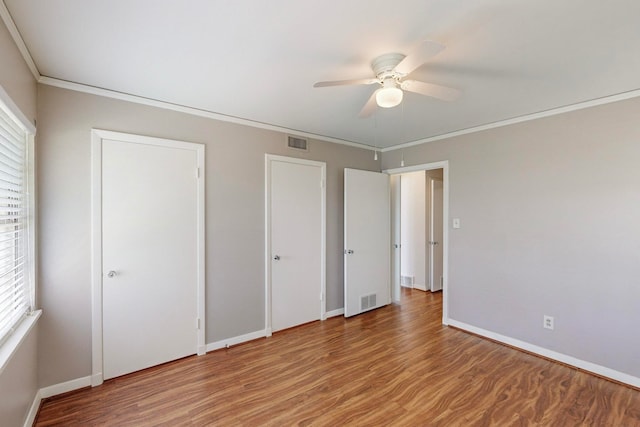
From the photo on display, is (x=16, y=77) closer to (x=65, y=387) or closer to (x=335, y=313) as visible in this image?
(x=65, y=387)

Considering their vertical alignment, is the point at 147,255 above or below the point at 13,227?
below

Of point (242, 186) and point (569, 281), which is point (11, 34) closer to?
point (242, 186)

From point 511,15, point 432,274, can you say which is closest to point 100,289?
point 511,15

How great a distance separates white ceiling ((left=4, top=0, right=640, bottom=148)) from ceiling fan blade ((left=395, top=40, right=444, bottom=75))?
181 millimetres

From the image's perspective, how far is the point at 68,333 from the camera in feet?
7.18

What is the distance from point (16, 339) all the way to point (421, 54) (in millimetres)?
2695

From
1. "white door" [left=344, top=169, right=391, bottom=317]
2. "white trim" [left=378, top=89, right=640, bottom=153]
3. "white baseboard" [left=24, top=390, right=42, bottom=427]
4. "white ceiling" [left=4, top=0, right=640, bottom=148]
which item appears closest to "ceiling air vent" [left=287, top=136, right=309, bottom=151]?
"white door" [left=344, top=169, right=391, bottom=317]

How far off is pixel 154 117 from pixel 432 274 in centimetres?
474

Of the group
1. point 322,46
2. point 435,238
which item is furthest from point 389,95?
point 435,238

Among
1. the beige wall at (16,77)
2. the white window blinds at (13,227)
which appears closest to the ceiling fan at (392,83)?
the beige wall at (16,77)

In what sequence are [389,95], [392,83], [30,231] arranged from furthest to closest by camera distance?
[30,231] → [392,83] → [389,95]

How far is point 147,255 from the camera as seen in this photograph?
2.51 m

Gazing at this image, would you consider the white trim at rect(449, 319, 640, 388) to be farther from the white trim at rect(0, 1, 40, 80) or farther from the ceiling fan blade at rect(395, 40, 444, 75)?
the white trim at rect(0, 1, 40, 80)

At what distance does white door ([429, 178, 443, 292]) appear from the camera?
5148mm
